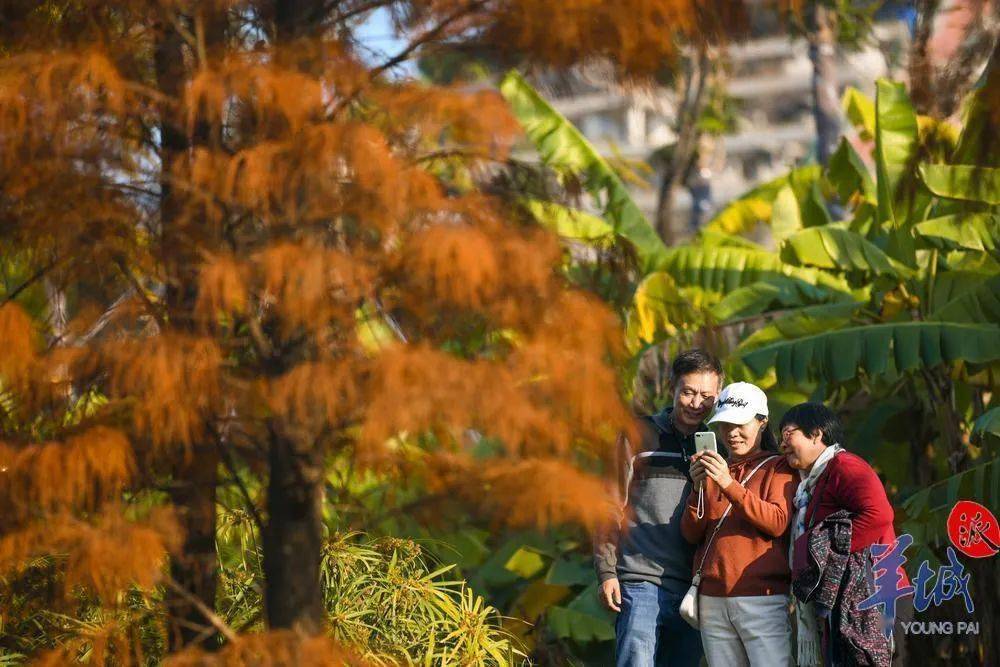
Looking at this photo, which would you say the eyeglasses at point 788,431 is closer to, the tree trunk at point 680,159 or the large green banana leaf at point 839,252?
the large green banana leaf at point 839,252

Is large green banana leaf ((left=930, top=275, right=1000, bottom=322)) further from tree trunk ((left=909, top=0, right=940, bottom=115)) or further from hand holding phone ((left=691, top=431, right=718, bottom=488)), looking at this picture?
hand holding phone ((left=691, top=431, right=718, bottom=488))

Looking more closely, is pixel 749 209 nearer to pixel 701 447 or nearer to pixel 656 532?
pixel 656 532

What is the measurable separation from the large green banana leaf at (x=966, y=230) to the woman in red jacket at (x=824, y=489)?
3.17 metres

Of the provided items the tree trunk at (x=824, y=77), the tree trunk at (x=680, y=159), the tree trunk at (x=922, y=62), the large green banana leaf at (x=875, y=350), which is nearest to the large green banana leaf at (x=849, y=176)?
the tree trunk at (x=922, y=62)

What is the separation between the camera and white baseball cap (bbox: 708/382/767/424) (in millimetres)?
4129

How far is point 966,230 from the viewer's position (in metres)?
7.08

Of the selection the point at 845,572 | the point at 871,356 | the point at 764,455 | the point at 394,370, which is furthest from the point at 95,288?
the point at 871,356

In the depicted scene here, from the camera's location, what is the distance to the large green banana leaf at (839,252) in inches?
294

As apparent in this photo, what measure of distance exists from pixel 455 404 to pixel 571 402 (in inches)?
12.8

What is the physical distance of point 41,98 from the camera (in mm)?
3730

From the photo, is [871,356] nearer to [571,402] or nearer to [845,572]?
[845,572]

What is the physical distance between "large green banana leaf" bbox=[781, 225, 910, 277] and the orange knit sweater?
346 centimetres

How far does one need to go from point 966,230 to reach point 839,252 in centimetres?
73

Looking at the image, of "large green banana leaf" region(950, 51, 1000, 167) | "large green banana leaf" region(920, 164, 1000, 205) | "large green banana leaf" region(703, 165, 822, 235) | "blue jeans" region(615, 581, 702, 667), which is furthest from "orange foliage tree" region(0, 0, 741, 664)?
"large green banana leaf" region(703, 165, 822, 235)
